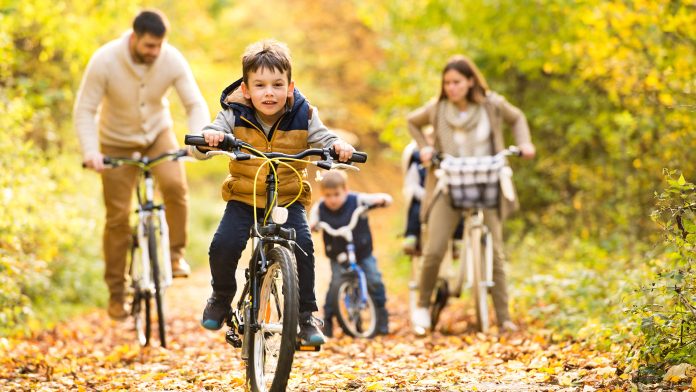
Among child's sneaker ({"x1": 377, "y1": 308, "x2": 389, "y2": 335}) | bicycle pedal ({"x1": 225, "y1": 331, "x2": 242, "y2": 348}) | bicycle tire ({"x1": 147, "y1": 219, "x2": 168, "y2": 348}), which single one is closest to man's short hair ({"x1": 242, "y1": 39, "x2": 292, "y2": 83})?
bicycle pedal ({"x1": 225, "y1": 331, "x2": 242, "y2": 348})

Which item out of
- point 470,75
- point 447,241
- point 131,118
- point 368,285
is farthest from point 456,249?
point 131,118

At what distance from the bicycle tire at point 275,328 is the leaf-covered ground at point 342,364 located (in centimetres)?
63

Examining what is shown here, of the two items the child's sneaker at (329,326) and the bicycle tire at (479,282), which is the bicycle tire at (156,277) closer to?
the child's sneaker at (329,326)

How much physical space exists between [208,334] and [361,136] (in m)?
26.0

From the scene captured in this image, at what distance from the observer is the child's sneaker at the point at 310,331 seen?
15.4 feet

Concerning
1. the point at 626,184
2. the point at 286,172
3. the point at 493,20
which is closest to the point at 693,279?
the point at 286,172

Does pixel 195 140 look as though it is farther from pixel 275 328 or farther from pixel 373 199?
pixel 373 199

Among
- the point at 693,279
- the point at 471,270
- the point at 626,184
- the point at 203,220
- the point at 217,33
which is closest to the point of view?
the point at 693,279

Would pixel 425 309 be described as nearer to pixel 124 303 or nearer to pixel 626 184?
pixel 124 303

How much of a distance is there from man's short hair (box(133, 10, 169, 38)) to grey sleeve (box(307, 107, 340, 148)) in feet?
8.88

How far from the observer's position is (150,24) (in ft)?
24.4

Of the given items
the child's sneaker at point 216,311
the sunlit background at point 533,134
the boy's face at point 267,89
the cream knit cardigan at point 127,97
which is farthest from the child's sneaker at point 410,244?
the boy's face at point 267,89

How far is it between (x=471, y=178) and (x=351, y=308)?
1589 millimetres

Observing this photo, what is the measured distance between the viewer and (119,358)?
722cm
